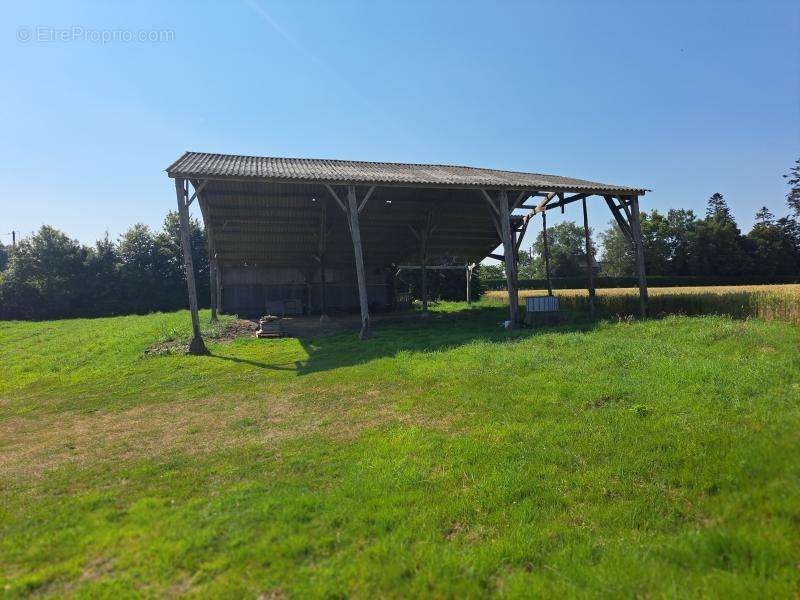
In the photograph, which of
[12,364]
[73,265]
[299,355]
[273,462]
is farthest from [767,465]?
[73,265]

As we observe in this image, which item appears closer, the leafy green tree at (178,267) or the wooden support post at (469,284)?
the wooden support post at (469,284)

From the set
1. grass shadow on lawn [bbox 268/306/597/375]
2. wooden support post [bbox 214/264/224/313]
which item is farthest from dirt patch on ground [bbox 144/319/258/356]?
wooden support post [bbox 214/264/224/313]

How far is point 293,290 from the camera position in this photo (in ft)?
80.8

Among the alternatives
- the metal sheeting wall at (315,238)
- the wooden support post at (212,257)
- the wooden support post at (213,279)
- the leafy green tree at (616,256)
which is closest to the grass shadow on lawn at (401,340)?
the metal sheeting wall at (315,238)

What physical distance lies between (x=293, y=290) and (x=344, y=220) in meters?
6.38

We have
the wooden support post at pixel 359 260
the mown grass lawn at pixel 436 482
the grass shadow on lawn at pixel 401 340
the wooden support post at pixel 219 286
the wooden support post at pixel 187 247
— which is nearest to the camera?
the mown grass lawn at pixel 436 482

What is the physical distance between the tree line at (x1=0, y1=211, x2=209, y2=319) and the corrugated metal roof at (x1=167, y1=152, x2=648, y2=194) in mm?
22043

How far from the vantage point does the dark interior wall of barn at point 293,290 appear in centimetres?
2368

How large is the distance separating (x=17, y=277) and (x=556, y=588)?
41255mm

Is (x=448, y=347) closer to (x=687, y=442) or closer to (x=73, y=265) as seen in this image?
(x=687, y=442)

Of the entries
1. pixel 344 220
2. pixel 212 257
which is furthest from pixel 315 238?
pixel 212 257

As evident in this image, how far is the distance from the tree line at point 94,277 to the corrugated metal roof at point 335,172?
22.0 meters

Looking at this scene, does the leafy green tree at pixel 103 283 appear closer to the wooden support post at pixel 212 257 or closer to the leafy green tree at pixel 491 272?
the wooden support post at pixel 212 257

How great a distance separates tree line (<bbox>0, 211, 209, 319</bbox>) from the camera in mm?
31359
